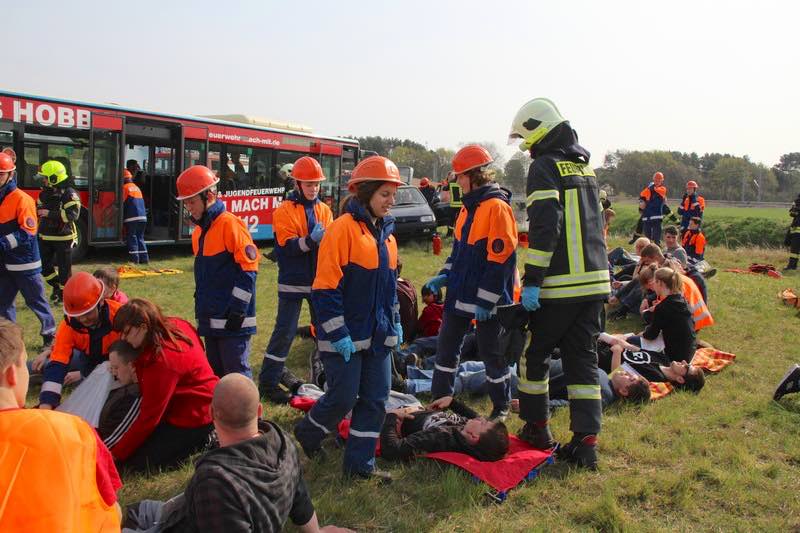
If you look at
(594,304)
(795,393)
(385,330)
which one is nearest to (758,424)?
(795,393)

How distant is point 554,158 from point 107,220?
1015 cm

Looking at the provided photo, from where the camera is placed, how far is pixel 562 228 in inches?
155

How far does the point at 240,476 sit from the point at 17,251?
482 cm

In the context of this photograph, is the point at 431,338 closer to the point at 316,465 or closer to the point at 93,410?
the point at 316,465

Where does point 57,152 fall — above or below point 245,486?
above

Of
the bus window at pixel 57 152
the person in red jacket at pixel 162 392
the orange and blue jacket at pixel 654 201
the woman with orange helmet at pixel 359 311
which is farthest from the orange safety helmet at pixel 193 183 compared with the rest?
the orange and blue jacket at pixel 654 201

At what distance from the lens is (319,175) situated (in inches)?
216

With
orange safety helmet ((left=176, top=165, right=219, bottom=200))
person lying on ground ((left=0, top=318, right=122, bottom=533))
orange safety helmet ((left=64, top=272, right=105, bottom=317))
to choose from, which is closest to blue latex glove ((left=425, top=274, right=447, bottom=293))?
orange safety helmet ((left=176, top=165, right=219, bottom=200))

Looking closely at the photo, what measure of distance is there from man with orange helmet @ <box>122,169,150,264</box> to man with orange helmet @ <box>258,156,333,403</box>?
718 centimetres

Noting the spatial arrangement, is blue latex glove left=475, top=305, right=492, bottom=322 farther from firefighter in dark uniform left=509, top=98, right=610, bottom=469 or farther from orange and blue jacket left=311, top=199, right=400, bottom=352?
orange and blue jacket left=311, top=199, right=400, bottom=352

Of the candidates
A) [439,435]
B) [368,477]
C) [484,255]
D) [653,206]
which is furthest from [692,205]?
[368,477]

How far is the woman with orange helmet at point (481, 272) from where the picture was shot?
452 cm

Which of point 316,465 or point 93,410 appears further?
point 316,465

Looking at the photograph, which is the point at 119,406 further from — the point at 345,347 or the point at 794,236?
the point at 794,236
